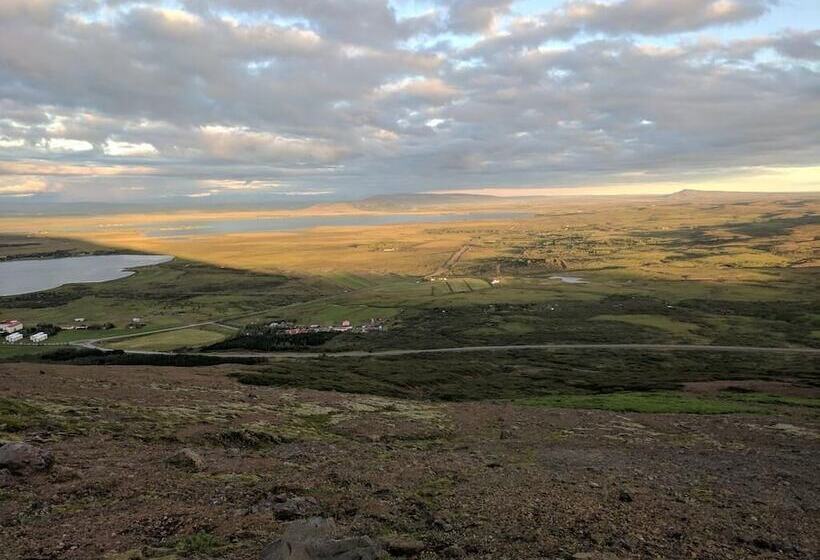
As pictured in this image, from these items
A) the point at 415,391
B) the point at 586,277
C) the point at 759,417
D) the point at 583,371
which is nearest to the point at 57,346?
the point at 415,391

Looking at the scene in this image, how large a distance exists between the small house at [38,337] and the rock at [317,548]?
104260 millimetres

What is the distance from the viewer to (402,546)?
39.0 feet

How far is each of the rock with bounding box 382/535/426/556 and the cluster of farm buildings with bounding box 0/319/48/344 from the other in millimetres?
Answer: 104771

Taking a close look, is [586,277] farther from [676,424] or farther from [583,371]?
[676,424]

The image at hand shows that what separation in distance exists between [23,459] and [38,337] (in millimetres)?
98598

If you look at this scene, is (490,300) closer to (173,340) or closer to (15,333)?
(173,340)

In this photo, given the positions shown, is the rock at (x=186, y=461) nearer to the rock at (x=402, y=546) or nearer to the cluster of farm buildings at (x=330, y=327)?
the rock at (x=402, y=546)

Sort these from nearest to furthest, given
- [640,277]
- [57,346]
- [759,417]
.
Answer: [759,417], [57,346], [640,277]

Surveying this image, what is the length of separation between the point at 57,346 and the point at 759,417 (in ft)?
325

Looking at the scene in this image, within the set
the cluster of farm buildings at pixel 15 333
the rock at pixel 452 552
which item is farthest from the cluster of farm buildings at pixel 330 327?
the rock at pixel 452 552

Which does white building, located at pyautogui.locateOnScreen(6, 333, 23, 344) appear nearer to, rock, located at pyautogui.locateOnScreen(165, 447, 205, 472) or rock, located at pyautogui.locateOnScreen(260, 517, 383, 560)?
rock, located at pyautogui.locateOnScreen(165, 447, 205, 472)

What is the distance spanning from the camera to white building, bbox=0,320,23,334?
102000 mm

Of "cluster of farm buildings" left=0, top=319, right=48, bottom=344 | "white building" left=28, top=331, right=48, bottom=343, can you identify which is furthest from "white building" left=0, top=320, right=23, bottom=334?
"white building" left=28, top=331, right=48, bottom=343

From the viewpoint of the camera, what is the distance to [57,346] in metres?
88.5
